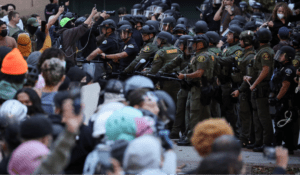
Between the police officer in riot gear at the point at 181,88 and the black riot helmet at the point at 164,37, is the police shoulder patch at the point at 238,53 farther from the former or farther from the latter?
the black riot helmet at the point at 164,37

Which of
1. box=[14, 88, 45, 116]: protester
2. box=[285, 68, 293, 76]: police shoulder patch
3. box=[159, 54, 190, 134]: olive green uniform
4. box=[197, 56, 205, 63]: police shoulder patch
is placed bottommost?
box=[159, 54, 190, 134]: olive green uniform

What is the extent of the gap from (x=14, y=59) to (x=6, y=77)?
0.23 meters

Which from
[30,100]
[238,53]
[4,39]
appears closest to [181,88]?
[238,53]

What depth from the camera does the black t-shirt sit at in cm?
983

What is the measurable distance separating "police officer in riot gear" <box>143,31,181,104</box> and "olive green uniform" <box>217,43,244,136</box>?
0.99 m

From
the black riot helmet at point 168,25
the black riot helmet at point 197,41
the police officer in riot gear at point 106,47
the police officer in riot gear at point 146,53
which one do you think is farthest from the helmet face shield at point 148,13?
the black riot helmet at point 197,41

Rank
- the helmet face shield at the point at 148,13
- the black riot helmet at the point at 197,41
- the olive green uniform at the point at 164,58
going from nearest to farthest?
the black riot helmet at the point at 197,41 → the olive green uniform at the point at 164,58 → the helmet face shield at the point at 148,13

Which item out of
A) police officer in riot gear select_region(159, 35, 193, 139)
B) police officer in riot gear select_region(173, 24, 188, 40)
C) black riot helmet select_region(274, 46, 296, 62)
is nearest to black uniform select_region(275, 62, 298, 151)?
black riot helmet select_region(274, 46, 296, 62)

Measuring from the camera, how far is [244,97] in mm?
8109

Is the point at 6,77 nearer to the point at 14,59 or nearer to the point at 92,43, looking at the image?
the point at 14,59

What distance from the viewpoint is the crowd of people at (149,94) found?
3207 millimetres

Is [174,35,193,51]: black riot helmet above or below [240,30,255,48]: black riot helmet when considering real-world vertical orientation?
below

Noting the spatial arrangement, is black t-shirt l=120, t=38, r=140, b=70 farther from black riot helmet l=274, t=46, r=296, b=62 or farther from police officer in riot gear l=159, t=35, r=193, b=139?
black riot helmet l=274, t=46, r=296, b=62

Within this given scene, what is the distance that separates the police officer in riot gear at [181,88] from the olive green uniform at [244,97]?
1.05 m
